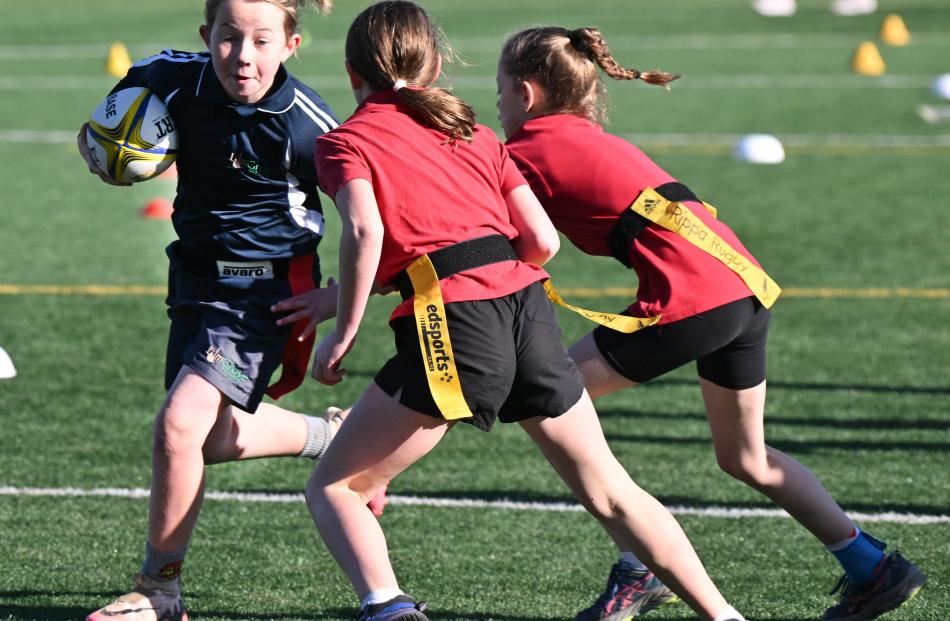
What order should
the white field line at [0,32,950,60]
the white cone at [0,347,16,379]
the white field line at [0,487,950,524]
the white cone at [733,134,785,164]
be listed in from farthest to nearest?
the white field line at [0,32,950,60] < the white cone at [733,134,785,164] < the white cone at [0,347,16,379] < the white field line at [0,487,950,524]

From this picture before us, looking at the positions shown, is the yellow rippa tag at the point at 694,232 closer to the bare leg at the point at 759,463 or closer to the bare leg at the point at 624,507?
the bare leg at the point at 759,463

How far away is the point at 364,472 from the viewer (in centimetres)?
369

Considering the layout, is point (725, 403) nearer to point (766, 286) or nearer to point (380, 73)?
point (766, 286)

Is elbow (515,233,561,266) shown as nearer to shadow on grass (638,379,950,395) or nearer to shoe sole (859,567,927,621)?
shoe sole (859,567,927,621)

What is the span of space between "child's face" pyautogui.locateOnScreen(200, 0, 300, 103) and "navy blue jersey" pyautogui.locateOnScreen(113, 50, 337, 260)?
9 cm

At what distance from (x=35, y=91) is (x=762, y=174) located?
9.64 meters

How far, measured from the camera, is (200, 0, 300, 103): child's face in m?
4.05

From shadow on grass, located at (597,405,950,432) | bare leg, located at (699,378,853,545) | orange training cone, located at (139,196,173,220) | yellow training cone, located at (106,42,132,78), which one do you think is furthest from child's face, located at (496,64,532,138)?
yellow training cone, located at (106,42,132,78)

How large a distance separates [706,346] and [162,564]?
1.65m

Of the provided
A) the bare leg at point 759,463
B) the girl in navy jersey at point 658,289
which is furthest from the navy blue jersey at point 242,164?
the bare leg at point 759,463

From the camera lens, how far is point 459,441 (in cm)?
639

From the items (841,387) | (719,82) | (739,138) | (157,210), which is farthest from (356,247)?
(719,82)

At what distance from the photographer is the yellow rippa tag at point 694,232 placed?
428 cm

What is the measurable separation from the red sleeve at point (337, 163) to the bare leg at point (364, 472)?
507 mm
